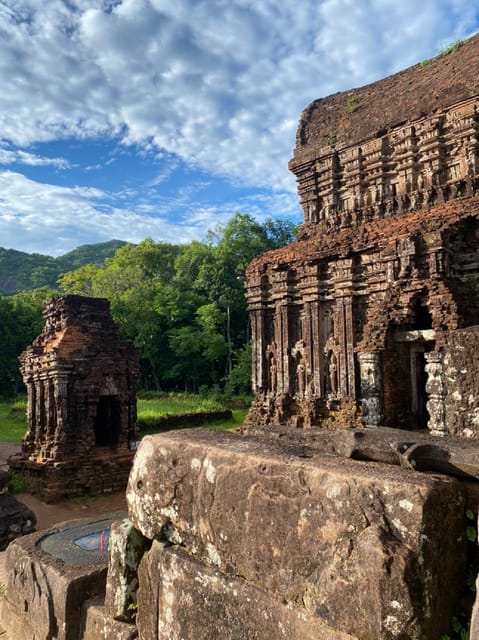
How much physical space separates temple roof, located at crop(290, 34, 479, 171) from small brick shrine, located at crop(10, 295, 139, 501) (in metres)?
7.98

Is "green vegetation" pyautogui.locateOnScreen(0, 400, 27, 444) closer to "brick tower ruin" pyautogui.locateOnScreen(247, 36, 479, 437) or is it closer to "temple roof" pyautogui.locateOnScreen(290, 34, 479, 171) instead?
"brick tower ruin" pyautogui.locateOnScreen(247, 36, 479, 437)

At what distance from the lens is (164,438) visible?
267 cm

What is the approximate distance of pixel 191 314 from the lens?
34875mm

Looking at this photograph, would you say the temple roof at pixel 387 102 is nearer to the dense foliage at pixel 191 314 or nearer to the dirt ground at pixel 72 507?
the dirt ground at pixel 72 507

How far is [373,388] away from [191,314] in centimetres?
2626

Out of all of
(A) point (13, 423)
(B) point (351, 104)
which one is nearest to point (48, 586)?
(B) point (351, 104)

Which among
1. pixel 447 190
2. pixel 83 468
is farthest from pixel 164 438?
pixel 447 190

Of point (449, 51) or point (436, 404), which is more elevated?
point (449, 51)

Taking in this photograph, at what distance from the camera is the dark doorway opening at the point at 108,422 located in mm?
12195

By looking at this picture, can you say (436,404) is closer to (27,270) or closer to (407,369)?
(407,369)

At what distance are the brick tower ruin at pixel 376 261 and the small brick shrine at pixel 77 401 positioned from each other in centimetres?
352

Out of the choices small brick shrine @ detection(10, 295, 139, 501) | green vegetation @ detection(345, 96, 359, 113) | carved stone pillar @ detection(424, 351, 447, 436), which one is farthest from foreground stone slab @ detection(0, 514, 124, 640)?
green vegetation @ detection(345, 96, 359, 113)

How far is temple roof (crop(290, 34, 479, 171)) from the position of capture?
12070 mm

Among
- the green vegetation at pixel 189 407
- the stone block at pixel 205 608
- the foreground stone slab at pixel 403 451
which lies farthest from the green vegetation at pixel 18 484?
the foreground stone slab at pixel 403 451
